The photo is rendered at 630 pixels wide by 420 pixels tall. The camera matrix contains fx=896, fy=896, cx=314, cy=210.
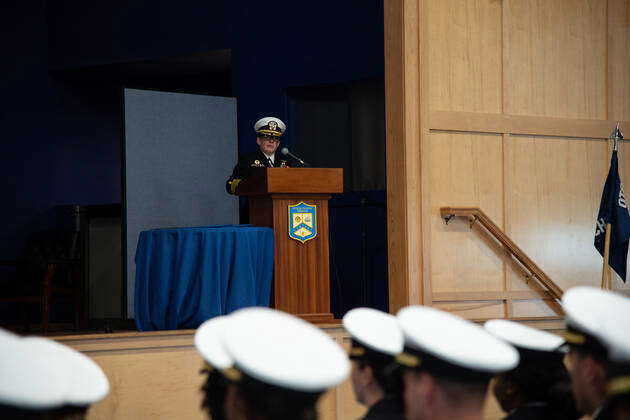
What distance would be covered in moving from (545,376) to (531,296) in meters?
3.74

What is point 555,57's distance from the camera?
6.31 m

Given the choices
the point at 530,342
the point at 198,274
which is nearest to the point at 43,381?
the point at 530,342

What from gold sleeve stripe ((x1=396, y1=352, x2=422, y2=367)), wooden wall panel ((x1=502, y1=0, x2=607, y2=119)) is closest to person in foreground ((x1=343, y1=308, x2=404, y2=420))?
gold sleeve stripe ((x1=396, y1=352, x2=422, y2=367))

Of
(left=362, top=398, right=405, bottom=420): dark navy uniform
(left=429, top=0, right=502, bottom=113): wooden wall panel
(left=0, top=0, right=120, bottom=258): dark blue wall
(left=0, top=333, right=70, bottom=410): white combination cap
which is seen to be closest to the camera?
Answer: (left=0, top=333, right=70, bottom=410): white combination cap

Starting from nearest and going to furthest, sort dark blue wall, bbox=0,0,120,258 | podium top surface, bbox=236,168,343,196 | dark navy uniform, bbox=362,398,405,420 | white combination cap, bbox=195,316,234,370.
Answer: white combination cap, bbox=195,316,234,370
dark navy uniform, bbox=362,398,405,420
podium top surface, bbox=236,168,343,196
dark blue wall, bbox=0,0,120,258

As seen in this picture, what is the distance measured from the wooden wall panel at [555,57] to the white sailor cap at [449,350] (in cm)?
450

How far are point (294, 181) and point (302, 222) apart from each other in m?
0.25

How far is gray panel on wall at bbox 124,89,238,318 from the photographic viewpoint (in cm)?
652

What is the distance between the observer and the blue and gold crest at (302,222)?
17.4 feet

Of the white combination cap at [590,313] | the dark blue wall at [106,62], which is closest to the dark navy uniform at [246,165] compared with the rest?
the dark blue wall at [106,62]

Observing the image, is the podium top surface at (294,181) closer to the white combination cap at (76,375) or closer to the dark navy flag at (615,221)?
the dark navy flag at (615,221)

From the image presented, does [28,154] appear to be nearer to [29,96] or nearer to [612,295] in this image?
[29,96]

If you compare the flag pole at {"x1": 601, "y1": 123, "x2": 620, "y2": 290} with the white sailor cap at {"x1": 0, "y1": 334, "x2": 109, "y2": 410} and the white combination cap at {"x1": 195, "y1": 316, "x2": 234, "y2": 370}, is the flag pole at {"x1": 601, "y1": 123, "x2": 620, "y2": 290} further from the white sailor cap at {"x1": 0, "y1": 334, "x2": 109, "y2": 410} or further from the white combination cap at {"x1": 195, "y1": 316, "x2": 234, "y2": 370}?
the white sailor cap at {"x1": 0, "y1": 334, "x2": 109, "y2": 410}

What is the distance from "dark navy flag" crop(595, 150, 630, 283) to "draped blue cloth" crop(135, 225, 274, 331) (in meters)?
2.34
